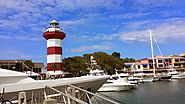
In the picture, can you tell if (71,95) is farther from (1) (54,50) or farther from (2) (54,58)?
(1) (54,50)

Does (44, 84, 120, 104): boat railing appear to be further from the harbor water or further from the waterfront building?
the waterfront building

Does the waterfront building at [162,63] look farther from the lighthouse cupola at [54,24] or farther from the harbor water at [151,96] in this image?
the lighthouse cupola at [54,24]

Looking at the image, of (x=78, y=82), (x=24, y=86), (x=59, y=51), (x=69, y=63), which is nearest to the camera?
(x=24, y=86)

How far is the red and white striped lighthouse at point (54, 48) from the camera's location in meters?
21.8

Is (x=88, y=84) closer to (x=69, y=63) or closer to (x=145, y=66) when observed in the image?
(x=69, y=63)

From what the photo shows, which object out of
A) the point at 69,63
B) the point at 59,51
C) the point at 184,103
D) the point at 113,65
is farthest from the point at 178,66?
the point at 59,51

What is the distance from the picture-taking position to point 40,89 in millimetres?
10172

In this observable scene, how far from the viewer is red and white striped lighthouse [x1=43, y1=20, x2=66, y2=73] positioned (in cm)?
2177

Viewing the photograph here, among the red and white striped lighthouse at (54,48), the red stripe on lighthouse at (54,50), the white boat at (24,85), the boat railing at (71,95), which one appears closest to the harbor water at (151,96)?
the red and white striped lighthouse at (54,48)

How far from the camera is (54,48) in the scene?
2195 centimetres

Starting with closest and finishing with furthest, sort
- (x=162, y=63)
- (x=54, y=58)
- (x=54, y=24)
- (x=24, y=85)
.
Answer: (x=24, y=85) < (x=54, y=58) < (x=54, y=24) < (x=162, y=63)

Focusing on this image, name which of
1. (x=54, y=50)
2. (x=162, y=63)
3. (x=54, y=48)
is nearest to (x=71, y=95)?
(x=54, y=48)

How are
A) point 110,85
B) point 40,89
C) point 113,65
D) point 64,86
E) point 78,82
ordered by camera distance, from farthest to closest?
point 113,65, point 110,85, point 78,82, point 64,86, point 40,89

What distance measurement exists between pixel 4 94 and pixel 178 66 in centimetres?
11928
